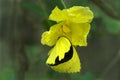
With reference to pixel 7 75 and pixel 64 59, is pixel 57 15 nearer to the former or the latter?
pixel 64 59

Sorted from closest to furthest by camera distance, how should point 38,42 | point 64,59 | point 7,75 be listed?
point 64,59, point 7,75, point 38,42

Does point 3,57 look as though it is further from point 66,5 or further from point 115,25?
point 66,5

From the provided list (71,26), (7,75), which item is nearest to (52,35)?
(71,26)

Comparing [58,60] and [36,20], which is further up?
[58,60]

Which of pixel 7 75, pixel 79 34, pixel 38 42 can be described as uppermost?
pixel 79 34

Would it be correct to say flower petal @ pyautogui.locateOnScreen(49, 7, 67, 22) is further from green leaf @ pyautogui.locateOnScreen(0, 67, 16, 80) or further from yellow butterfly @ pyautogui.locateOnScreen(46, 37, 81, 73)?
green leaf @ pyautogui.locateOnScreen(0, 67, 16, 80)

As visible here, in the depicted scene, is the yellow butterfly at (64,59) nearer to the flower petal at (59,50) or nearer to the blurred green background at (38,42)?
the flower petal at (59,50)

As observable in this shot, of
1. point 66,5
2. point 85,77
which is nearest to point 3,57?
point 85,77
